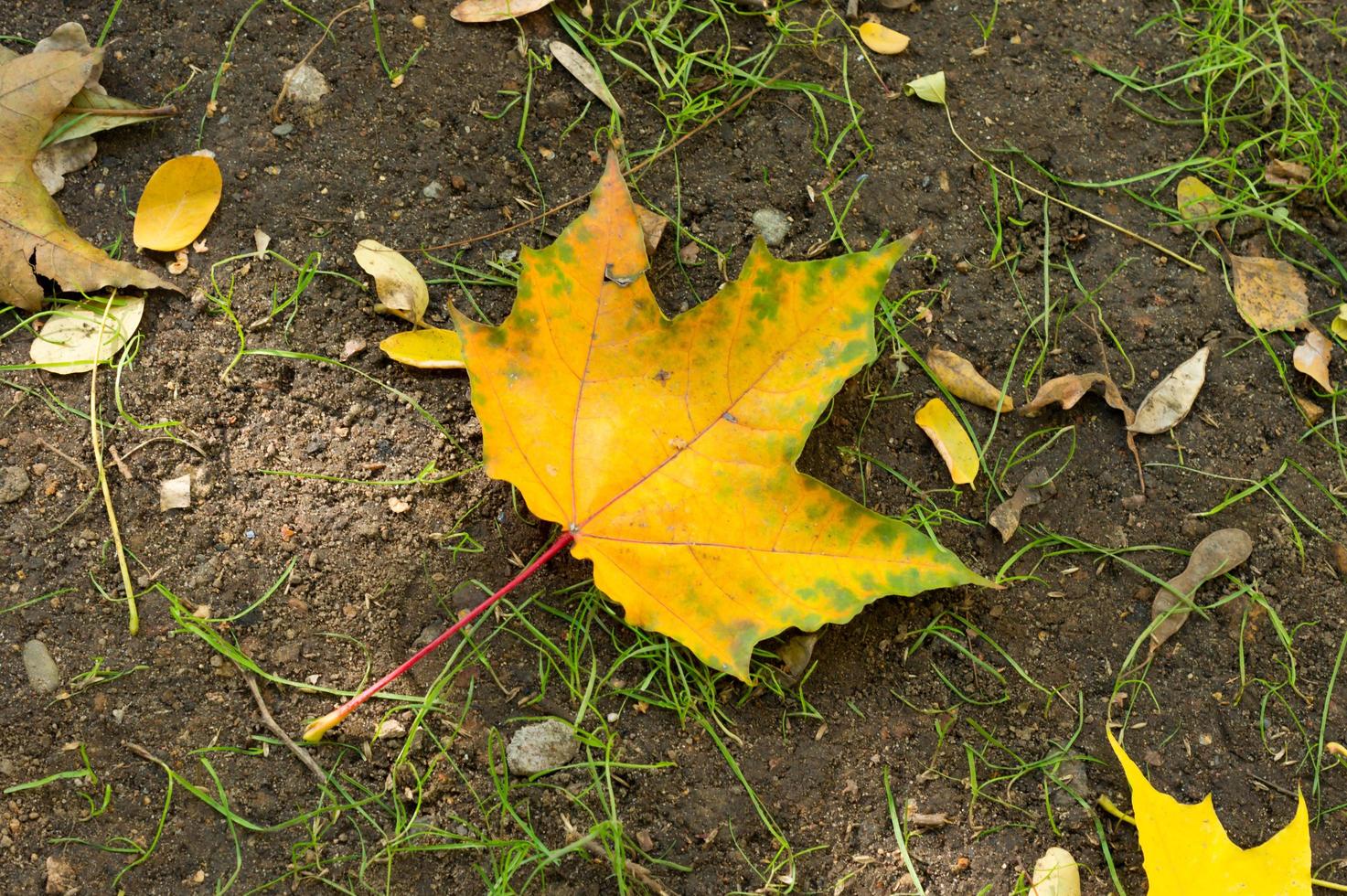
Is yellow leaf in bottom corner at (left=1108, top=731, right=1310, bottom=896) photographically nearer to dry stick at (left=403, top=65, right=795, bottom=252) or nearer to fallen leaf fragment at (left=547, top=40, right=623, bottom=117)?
dry stick at (left=403, top=65, right=795, bottom=252)

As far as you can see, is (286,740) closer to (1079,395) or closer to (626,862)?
(626,862)

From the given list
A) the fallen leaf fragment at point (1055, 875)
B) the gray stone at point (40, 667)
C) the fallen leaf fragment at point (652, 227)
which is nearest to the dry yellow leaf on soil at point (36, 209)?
the gray stone at point (40, 667)

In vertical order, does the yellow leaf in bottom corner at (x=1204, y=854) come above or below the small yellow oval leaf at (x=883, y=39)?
below

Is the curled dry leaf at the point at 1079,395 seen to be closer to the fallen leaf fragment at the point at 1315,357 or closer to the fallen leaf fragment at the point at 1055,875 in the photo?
the fallen leaf fragment at the point at 1315,357

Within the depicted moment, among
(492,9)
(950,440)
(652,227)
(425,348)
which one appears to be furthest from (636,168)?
(950,440)

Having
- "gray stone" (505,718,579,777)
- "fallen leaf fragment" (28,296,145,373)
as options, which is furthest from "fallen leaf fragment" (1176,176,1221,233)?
"fallen leaf fragment" (28,296,145,373)
